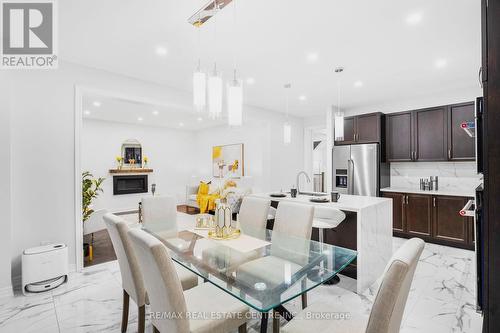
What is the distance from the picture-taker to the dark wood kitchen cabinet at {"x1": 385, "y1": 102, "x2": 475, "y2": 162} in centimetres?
397

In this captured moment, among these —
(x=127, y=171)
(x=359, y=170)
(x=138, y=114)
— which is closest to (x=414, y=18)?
(x=359, y=170)

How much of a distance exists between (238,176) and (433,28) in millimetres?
5801

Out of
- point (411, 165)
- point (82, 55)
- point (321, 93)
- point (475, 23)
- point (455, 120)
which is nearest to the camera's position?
point (475, 23)

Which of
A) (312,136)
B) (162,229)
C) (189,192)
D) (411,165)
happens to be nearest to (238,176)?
(189,192)

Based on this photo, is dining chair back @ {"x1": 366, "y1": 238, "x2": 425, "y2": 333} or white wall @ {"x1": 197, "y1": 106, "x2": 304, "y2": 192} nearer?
dining chair back @ {"x1": 366, "y1": 238, "x2": 425, "y2": 333}

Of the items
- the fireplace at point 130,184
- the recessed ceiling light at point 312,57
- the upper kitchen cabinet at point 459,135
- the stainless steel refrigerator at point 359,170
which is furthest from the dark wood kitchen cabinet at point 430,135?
the fireplace at point 130,184

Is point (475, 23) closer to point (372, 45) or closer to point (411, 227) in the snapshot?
point (372, 45)

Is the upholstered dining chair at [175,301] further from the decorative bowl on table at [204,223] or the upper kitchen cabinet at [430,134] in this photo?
the upper kitchen cabinet at [430,134]

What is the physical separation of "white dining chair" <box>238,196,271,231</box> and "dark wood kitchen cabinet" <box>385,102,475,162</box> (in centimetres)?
333

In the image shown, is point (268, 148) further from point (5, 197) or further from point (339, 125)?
point (5, 197)

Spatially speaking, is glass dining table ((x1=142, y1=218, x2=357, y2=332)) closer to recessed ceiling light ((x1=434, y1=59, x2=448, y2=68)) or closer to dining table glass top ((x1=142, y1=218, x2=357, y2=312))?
dining table glass top ((x1=142, y1=218, x2=357, y2=312))

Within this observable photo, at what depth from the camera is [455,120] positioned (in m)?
4.05

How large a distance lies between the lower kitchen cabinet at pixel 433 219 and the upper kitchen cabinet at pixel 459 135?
75 cm

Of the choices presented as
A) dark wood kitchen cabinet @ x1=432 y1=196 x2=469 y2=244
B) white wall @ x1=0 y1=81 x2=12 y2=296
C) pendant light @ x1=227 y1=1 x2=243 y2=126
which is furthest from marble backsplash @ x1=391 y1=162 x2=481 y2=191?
white wall @ x1=0 y1=81 x2=12 y2=296
